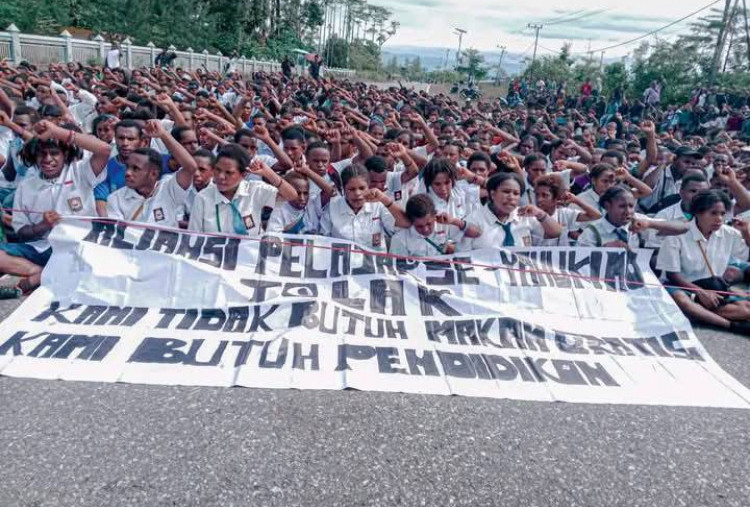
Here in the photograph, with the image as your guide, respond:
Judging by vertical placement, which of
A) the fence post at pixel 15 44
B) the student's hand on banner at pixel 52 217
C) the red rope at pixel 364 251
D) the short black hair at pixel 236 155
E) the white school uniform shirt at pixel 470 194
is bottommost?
the red rope at pixel 364 251

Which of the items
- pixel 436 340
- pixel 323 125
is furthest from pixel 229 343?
pixel 323 125

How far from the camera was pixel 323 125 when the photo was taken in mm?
8555

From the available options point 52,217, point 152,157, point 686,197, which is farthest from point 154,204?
point 686,197

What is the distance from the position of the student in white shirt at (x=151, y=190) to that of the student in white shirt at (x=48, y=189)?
29 cm

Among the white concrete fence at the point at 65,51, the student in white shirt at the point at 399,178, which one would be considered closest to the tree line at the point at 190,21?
the white concrete fence at the point at 65,51

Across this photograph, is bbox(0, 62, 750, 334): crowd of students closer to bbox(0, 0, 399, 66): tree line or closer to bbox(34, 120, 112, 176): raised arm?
bbox(34, 120, 112, 176): raised arm

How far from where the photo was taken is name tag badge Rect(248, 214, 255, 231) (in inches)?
193

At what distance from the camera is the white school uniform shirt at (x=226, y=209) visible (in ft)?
15.9

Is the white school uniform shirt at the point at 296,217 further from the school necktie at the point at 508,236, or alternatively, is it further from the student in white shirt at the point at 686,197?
the student in white shirt at the point at 686,197

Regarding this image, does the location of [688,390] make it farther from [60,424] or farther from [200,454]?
[60,424]

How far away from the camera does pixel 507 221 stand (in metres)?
5.18

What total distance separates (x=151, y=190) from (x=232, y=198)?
80 centimetres

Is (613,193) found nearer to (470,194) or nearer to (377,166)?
(470,194)

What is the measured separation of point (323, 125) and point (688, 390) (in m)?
6.20
